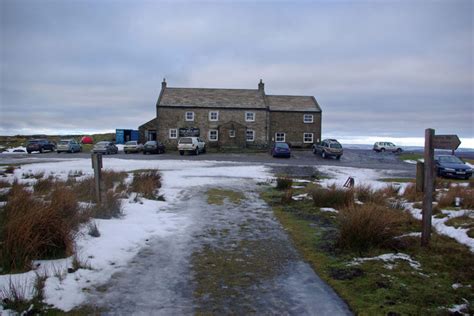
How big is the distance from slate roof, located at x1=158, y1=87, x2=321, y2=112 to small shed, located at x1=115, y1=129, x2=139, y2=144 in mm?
12860

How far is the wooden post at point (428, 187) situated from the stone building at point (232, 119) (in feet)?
132

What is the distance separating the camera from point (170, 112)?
47469mm

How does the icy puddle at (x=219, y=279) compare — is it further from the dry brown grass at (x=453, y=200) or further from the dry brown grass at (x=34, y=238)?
the dry brown grass at (x=453, y=200)

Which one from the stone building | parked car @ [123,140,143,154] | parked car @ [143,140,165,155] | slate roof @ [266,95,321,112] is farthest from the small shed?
slate roof @ [266,95,321,112]

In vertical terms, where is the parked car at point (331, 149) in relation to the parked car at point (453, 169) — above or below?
above

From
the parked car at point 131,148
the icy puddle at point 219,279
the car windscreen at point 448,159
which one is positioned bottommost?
the icy puddle at point 219,279

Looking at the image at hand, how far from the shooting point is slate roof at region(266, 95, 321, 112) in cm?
5012

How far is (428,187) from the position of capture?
6445mm

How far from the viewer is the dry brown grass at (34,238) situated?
483 centimetres

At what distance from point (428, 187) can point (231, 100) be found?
43.9 meters

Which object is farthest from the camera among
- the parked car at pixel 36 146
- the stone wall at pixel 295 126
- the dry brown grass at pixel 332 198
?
the stone wall at pixel 295 126

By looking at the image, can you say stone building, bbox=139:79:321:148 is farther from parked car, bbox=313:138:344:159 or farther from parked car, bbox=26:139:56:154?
parked car, bbox=26:139:56:154

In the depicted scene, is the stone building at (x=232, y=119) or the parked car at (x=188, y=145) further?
the stone building at (x=232, y=119)

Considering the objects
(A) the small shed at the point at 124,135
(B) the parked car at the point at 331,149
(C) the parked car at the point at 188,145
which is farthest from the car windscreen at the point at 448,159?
(A) the small shed at the point at 124,135
